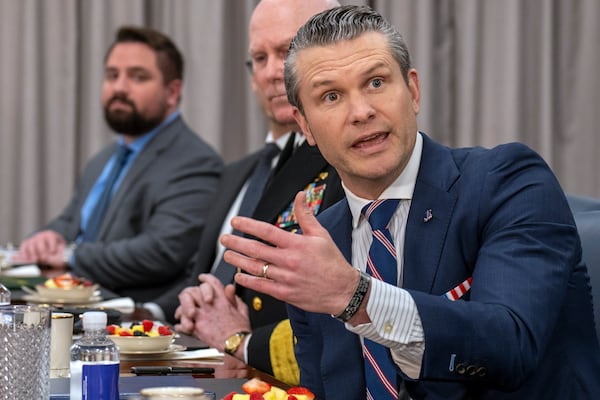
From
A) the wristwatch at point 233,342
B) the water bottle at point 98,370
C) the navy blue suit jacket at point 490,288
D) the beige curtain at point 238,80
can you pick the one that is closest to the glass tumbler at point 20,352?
A: the water bottle at point 98,370

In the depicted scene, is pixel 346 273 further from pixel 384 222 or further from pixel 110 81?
pixel 110 81

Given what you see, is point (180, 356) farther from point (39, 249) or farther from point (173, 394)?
point (39, 249)

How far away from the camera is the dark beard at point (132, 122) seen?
4488 millimetres

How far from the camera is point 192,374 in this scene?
1.75 metres

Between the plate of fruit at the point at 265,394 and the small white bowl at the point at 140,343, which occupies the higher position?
the plate of fruit at the point at 265,394

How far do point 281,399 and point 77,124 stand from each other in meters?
4.02

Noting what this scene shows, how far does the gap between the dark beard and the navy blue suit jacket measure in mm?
2810

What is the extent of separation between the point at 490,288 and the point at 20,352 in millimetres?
660

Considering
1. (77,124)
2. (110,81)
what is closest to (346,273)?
(110,81)

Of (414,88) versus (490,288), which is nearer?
(490,288)

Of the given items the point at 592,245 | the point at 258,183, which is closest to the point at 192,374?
the point at 592,245

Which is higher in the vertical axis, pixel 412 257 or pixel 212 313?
pixel 412 257

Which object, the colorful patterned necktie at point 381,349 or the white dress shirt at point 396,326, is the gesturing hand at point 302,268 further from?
the colorful patterned necktie at point 381,349

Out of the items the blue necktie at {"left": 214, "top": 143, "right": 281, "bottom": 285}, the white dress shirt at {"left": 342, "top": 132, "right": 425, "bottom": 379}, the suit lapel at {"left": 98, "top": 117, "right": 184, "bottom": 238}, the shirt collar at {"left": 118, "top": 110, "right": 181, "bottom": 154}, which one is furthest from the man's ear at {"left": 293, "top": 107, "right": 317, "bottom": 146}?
the shirt collar at {"left": 118, "top": 110, "right": 181, "bottom": 154}
